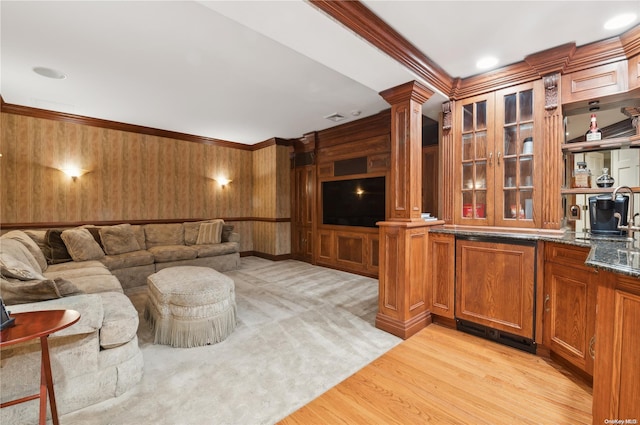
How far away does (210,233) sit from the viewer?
5348 mm

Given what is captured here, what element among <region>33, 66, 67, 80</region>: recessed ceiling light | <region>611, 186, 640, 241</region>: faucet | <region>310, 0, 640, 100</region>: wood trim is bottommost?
<region>611, 186, 640, 241</region>: faucet

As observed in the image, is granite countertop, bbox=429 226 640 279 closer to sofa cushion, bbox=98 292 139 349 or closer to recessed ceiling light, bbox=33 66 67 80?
sofa cushion, bbox=98 292 139 349

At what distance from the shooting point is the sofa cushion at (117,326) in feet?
5.90

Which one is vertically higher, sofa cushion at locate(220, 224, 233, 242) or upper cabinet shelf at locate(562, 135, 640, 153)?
upper cabinet shelf at locate(562, 135, 640, 153)

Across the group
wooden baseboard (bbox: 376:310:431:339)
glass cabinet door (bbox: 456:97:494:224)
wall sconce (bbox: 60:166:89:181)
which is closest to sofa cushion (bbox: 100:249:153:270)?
wall sconce (bbox: 60:166:89:181)

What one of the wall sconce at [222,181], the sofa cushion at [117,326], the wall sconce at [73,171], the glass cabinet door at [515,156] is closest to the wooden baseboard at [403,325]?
the glass cabinet door at [515,156]

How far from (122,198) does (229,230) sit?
6.50ft

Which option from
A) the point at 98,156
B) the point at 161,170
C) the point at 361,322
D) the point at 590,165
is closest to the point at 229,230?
Answer: the point at 161,170

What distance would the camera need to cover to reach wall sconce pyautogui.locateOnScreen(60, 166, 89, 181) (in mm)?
4574

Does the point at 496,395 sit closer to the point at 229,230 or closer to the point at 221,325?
the point at 221,325

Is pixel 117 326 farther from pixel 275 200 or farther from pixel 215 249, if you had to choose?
pixel 275 200

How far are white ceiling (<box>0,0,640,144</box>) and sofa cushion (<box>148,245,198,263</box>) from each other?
A: 2332mm

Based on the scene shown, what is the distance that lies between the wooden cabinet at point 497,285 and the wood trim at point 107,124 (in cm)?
485

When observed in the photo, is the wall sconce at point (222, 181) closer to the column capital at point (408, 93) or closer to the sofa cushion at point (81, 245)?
the sofa cushion at point (81, 245)
